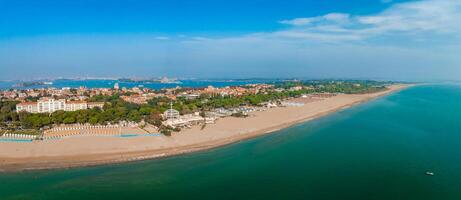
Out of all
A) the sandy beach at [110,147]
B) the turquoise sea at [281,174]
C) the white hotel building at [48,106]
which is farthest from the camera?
the white hotel building at [48,106]

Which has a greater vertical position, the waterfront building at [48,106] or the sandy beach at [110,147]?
the waterfront building at [48,106]

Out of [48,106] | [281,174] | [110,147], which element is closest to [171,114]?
[110,147]

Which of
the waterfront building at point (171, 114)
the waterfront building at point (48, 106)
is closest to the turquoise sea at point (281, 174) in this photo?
the waterfront building at point (171, 114)

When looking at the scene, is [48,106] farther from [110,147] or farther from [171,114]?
[110,147]

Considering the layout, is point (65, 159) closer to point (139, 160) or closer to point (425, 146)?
point (139, 160)

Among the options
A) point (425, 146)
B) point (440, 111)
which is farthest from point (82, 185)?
point (440, 111)

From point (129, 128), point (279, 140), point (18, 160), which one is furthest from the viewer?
point (129, 128)

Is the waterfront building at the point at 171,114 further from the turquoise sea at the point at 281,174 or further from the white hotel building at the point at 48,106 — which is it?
the white hotel building at the point at 48,106

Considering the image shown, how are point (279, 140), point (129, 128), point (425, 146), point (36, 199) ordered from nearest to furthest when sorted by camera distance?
point (36, 199) → point (425, 146) → point (279, 140) → point (129, 128)
